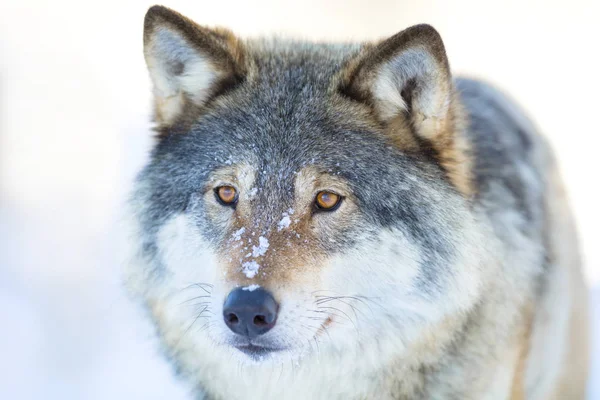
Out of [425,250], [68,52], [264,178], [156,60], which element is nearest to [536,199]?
[425,250]

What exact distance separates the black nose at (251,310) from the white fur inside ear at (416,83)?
1.03m

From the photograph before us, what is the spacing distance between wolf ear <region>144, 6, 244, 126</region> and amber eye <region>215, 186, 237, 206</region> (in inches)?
21.2

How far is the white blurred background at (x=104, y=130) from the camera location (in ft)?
18.6

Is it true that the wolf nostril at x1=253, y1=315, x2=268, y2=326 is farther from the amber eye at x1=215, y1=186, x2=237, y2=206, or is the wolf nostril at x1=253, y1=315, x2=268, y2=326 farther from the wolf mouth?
the amber eye at x1=215, y1=186, x2=237, y2=206

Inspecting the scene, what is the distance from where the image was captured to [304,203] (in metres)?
2.87

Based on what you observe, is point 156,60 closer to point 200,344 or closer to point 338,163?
point 338,163

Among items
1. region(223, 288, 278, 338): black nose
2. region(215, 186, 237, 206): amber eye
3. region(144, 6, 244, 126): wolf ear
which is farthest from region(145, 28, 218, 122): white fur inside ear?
region(223, 288, 278, 338): black nose

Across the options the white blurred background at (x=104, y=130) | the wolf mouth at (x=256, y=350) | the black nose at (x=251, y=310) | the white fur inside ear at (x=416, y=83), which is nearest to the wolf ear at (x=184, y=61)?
the white fur inside ear at (x=416, y=83)

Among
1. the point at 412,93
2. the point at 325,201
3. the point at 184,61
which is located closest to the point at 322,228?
the point at 325,201

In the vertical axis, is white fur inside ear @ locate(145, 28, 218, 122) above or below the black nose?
above

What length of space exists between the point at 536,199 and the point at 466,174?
34.9 inches

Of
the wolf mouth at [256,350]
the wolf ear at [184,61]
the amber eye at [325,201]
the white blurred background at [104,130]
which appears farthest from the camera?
the white blurred background at [104,130]

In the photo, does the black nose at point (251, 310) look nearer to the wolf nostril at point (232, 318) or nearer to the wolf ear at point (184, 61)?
the wolf nostril at point (232, 318)

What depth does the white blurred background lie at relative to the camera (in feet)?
18.6
